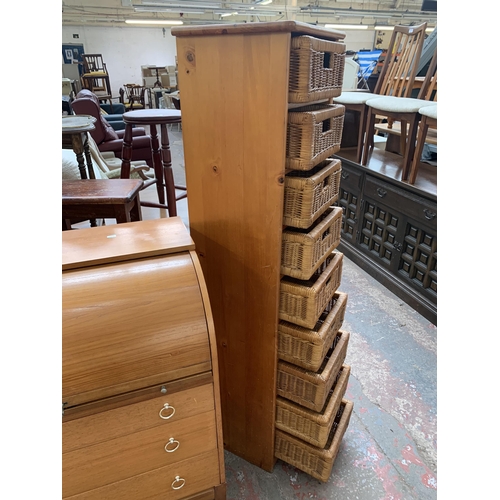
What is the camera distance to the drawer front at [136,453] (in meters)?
0.98

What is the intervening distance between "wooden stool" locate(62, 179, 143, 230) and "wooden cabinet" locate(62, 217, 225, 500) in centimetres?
70

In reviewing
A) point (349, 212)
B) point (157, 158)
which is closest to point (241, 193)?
point (349, 212)

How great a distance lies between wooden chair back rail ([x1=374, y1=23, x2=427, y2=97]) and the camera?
9.79 feet

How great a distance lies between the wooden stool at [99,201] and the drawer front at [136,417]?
1053 mm

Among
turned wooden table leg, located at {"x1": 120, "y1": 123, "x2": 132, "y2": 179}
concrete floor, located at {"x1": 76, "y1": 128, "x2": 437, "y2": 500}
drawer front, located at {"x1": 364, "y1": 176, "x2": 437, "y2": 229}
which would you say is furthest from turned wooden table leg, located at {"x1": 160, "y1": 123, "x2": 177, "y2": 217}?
concrete floor, located at {"x1": 76, "y1": 128, "x2": 437, "y2": 500}

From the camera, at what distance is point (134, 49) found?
13477 mm

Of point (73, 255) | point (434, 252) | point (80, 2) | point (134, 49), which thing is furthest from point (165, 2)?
point (73, 255)

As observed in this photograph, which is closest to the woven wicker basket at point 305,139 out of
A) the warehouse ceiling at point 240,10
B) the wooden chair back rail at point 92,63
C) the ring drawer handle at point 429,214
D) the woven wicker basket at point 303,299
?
the woven wicker basket at point 303,299

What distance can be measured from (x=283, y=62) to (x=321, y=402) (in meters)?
1.09

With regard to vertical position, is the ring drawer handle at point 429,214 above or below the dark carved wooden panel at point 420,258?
above

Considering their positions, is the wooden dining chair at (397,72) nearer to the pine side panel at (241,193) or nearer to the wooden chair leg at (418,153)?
the wooden chair leg at (418,153)

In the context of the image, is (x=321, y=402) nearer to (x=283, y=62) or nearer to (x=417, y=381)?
(x=417, y=381)

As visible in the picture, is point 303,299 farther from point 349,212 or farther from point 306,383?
point 349,212

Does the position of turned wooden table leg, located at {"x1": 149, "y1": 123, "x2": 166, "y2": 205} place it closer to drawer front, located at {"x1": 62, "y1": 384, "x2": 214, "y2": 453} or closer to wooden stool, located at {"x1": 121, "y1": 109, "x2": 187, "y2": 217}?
wooden stool, located at {"x1": 121, "y1": 109, "x2": 187, "y2": 217}
